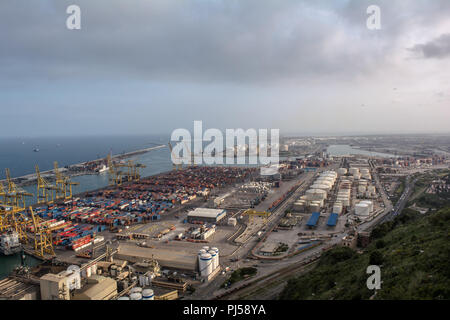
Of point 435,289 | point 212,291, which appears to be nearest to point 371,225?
point 212,291

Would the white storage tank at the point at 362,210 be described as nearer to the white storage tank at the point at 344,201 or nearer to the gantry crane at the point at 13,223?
the white storage tank at the point at 344,201

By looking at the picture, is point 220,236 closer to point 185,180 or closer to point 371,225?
point 371,225

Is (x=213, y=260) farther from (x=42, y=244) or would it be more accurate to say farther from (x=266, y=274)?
(x=42, y=244)

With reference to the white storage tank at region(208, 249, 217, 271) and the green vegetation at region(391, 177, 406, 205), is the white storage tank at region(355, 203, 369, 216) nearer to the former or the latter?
the green vegetation at region(391, 177, 406, 205)

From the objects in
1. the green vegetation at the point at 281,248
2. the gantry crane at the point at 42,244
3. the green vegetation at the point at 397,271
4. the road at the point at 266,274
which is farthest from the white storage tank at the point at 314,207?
the gantry crane at the point at 42,244
